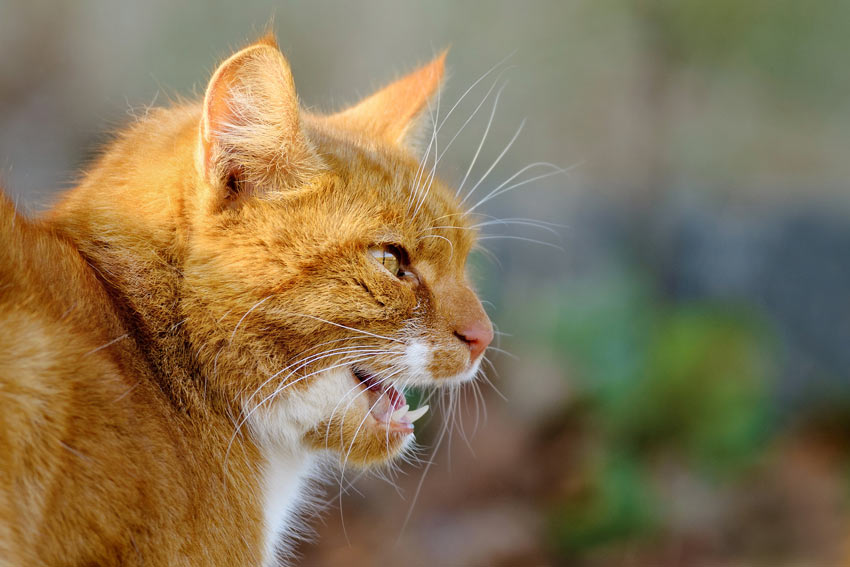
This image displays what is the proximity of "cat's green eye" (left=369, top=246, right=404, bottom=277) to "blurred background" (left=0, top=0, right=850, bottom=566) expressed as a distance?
185cm

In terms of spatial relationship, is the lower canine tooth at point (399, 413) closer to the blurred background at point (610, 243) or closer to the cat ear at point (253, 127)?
the cat ear at point (253, 127)

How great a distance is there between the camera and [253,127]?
1714 mm

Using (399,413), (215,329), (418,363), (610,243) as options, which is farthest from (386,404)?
(610,243)

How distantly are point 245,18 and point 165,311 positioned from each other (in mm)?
2944

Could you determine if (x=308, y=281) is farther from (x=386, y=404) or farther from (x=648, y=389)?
(x=648, y=389)

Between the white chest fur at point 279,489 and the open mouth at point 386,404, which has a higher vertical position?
the open mouth at point 386,404

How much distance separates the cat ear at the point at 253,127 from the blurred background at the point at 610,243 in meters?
2.02

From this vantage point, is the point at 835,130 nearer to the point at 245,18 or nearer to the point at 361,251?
the point at 245,18

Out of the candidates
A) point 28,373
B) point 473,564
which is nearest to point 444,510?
point 473,564

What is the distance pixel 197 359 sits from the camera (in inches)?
68.0

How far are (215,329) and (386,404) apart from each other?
448mm

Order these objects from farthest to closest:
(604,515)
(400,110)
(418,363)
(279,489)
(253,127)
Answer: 1. (604,515)
2. (400,110)
3. (279,489)
4. (418,363)
5. (253,127)

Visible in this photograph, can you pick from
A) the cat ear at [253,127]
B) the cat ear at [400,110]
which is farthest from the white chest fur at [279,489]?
the cat ear at [400,110]

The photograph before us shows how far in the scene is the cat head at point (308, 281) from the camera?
171 cm
